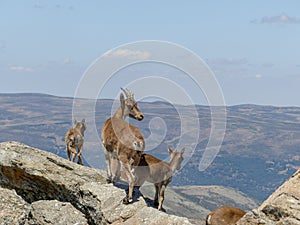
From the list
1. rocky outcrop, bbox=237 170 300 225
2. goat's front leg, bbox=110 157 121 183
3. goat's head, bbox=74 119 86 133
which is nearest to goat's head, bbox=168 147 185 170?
goat's front leg, bbox=110 157 121 183

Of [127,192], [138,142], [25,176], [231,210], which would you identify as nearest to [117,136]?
[138,142]

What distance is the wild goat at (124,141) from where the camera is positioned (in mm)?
22312

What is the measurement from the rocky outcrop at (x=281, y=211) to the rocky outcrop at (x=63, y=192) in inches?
126

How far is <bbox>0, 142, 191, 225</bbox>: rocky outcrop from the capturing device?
19.8m

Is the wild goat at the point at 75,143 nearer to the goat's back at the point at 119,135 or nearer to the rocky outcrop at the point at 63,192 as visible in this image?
the goat's back at the point at 119,135

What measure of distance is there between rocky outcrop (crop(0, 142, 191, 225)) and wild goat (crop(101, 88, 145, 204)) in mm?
843

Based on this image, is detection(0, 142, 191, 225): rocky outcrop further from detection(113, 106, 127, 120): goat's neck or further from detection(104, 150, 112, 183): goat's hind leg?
detection(113, 106, 127, 120): goat's neck

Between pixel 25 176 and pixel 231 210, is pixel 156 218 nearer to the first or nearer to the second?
pixel 231 210

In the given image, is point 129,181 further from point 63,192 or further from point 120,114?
point 120,114

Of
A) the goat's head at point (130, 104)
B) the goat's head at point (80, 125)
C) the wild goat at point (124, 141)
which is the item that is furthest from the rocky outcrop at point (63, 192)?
the goat's head at point (80, 125)

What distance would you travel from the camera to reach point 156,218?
62.8ft

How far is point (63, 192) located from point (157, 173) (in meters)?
5.68

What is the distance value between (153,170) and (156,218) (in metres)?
6.04

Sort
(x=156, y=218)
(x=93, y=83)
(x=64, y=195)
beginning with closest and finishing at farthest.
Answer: (x=156, y=218)
(x=64, y=195)
(x=93, y=83)
